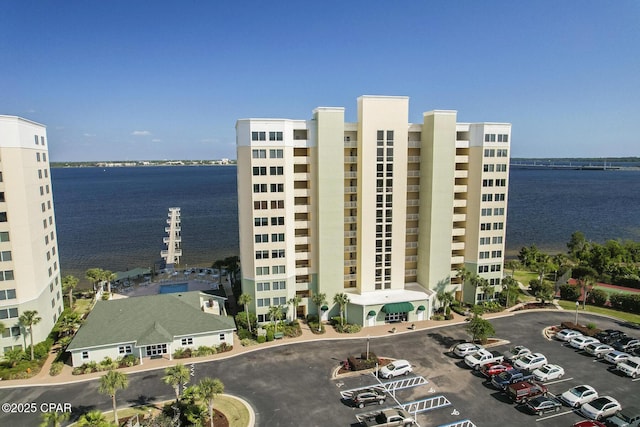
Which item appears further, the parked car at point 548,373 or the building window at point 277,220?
the building window at point 277,220

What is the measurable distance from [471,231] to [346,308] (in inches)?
893

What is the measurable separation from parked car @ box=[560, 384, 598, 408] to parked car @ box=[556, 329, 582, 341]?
40.4 feet

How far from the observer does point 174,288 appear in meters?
63.8

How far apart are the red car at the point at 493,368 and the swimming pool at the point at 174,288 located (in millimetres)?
44376

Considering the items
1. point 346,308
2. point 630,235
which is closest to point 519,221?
point 630,235

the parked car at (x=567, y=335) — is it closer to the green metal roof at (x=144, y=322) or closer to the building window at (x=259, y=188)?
the green metal roof at (x=144, y=322)

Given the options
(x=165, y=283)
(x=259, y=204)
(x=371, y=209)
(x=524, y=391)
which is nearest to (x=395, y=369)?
(x=524, y=391)

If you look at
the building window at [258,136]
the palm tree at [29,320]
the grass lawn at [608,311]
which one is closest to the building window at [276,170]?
the building window at [258,136]

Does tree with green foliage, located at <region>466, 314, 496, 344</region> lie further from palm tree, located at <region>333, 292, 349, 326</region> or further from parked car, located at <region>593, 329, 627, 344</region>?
palm tree, located at <region>333, 292, 349, 326</region>

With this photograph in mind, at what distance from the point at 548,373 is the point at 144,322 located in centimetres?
4458

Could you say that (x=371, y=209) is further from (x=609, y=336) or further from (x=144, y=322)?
(x=609, y=336)

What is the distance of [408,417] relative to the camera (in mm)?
32688

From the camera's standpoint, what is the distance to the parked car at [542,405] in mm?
34344

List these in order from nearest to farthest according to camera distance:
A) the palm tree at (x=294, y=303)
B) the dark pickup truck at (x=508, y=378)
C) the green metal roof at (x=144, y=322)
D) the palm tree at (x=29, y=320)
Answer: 1. the dark pickup truck at (x=508, y=378)
2. the palm tree at (x=29, y=320)
3. the green metal roof at (x=144, y=322)
4. the palm tree at (x=294, y=303)
